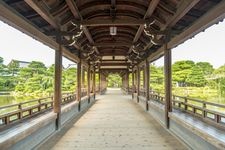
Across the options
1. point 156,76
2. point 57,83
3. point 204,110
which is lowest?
point 204,110

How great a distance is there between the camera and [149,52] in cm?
1008

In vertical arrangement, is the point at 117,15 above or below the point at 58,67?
above

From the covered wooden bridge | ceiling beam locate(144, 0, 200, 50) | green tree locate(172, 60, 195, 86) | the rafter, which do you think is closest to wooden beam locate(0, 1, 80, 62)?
the covered wooden bridge

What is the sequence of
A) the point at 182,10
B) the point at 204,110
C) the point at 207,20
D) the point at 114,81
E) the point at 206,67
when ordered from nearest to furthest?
1. the point at 207,20
2. the point at 182,10
3. the point at 204,110
4. the point at 206,67
5. the point at 114,81

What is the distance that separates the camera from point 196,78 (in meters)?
23.7

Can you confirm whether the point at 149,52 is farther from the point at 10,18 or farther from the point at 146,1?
the point at 10,18

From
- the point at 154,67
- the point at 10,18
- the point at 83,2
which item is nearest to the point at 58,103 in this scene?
the point at 83,2

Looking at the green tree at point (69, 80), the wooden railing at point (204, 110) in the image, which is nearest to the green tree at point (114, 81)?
the green tree at point (69, 80)

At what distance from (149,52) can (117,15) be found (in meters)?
3.62

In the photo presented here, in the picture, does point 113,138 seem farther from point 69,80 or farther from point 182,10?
point 69,80

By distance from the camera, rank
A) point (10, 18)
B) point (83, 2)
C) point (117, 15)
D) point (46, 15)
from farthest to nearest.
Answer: point (117, 15)
point (83, 2)
point (46, 15)
point (10, 18)

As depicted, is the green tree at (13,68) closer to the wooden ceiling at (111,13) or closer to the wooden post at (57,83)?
the wooden ceiling at (111,13)

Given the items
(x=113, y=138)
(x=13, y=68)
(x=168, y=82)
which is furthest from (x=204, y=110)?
(x=13, y=68)

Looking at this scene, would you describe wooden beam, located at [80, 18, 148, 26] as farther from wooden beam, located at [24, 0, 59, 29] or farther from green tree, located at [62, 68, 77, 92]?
green tree, located at [62, 68, 77, 92]
